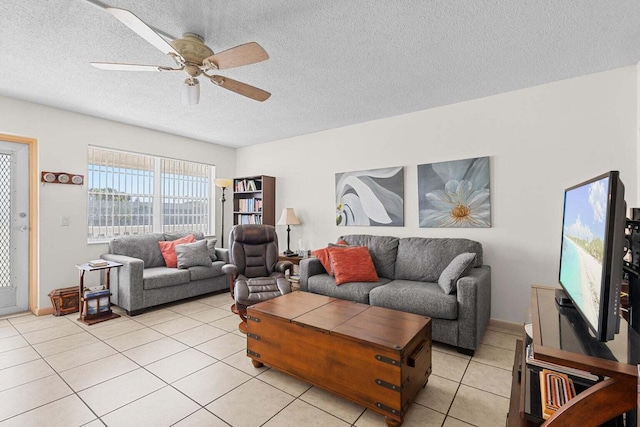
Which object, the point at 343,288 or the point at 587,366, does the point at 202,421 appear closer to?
the point at 343,288

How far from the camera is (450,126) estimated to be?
11.2ft

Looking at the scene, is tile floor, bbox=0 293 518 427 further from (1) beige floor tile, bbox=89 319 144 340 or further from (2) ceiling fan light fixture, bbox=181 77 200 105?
(2) ceiling fan light fixture, bbox=181 77 200 105

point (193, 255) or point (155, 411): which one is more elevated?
point (193, 255)

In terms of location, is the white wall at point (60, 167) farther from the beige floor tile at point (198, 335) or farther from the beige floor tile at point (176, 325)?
the beige floor tile at point (198, 335)

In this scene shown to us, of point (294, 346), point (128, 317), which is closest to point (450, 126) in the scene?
point (294, 346)

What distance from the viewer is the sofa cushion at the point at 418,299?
255 centimetres

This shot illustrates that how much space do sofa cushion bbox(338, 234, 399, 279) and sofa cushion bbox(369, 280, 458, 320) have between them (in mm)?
429

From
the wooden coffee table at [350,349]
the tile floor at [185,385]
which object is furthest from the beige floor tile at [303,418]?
the wooden coffee table at [350,349]

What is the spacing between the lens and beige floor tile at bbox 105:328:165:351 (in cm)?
270

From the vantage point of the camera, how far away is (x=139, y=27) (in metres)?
1.58

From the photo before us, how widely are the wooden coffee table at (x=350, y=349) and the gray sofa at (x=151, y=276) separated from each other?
197 cm

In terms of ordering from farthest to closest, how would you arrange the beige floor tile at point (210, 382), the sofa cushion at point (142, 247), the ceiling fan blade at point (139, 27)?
1. the sofa cushion at point (142, 247)
2. the beige floor tile at point (210, 382)
3. the ceiling fan blade at point (139, 27)

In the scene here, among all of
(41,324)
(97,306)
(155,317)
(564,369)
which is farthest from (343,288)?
(41,324)

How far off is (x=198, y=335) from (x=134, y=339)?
0.58m
